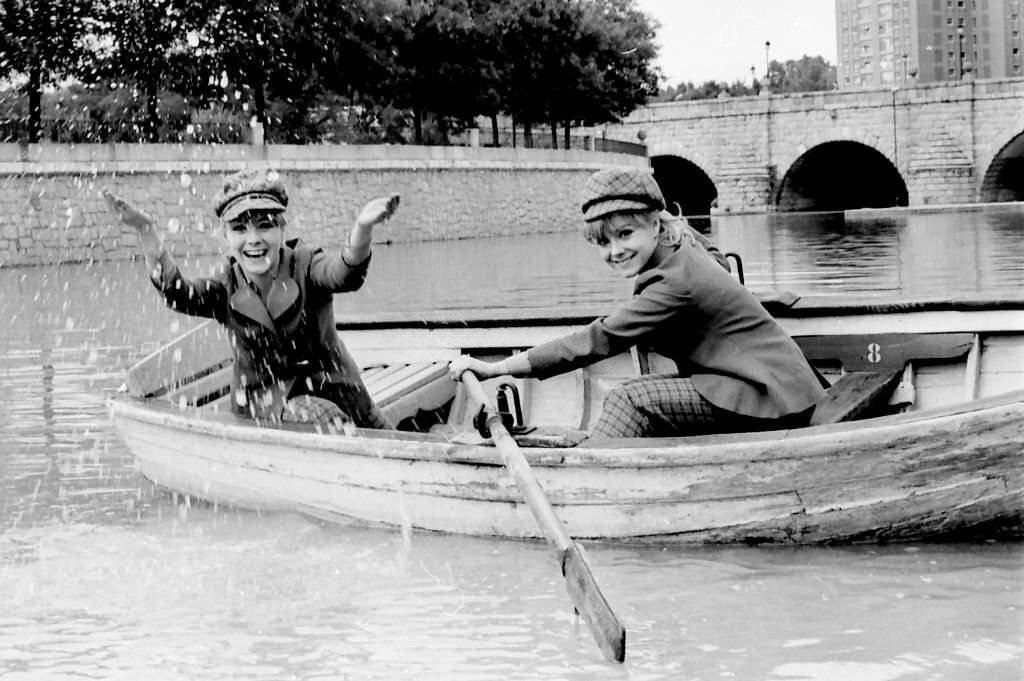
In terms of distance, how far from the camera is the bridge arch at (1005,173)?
172ft

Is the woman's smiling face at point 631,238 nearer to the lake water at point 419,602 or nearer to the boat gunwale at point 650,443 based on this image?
the boat gunwale at point 650,443

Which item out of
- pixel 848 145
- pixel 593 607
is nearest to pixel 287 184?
pixel 593 607

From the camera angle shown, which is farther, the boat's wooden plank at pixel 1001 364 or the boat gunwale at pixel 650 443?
the boat's wooden plank at pixel 1001 364

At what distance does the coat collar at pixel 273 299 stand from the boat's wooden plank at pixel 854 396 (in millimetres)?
2049

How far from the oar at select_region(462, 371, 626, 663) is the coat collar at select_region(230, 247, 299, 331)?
1309 mm

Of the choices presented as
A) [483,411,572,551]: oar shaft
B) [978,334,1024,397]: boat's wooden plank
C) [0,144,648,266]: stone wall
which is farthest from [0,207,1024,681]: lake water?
[0,144,648,266]: stone wall

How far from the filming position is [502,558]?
224 inches

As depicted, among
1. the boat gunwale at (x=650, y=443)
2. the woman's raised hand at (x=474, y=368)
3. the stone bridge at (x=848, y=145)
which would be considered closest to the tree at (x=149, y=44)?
the boat gunwale at (x=650, y=443)

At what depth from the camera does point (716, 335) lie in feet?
18.0

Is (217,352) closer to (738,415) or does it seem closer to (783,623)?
(738,415)

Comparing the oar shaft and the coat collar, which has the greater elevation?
the coat collar

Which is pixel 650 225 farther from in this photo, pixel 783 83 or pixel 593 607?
pixel 783 83

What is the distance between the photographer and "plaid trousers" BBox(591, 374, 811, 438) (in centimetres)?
554

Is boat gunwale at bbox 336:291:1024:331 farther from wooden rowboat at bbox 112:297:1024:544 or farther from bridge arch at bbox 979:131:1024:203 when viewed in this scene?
bridge arch at bbox 979:131:1024:203
